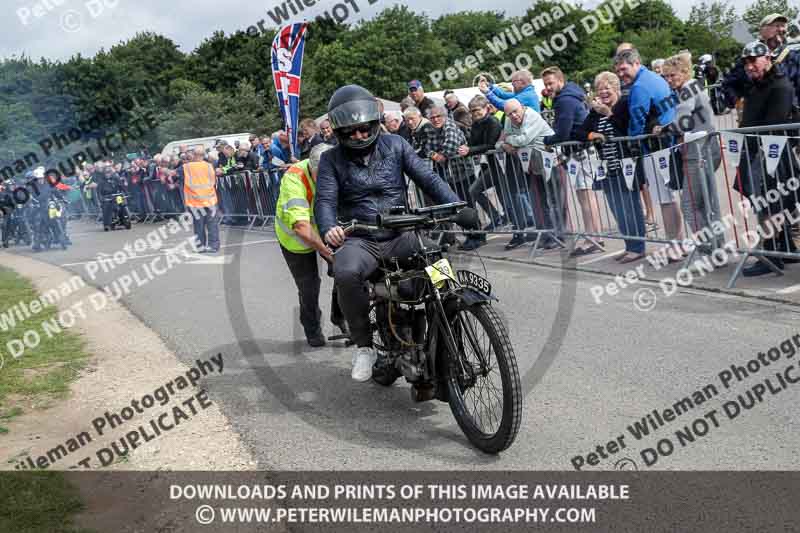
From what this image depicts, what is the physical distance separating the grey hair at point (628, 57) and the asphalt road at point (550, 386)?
246cm

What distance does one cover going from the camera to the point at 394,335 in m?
5.42

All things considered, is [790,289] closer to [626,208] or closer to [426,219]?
[626,208]

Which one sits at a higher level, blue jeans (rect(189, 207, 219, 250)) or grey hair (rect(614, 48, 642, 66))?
grey hair (rect(614, 48, 642, 66))

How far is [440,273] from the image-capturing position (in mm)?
5008

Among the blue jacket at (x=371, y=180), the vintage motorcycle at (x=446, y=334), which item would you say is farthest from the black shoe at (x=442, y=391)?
the blue jacket at (x=371, y=180)

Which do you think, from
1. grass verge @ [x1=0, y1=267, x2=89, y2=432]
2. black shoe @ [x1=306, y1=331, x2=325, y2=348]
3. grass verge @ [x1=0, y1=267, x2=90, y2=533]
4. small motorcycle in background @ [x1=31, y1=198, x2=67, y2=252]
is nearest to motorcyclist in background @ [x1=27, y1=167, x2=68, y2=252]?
small motorcycle in background @ [x1=31, y1=198, x2=67, y2=252]

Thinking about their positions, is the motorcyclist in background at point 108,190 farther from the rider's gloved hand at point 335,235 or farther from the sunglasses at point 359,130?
the rider's gloved hand at point 335,235

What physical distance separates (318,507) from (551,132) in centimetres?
815

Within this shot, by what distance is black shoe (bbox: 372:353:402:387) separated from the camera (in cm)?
580

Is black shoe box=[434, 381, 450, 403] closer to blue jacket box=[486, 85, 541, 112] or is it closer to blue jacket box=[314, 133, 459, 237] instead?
blue jacket box=[314, 133, 459, 237]

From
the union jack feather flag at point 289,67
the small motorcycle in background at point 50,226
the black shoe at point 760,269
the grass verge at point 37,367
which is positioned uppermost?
the union jack feather flag at point 289,67

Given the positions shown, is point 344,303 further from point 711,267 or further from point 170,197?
point 170,197

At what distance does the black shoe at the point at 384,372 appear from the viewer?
5803 mm

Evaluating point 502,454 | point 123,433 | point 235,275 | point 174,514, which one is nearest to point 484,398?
point 502,454
